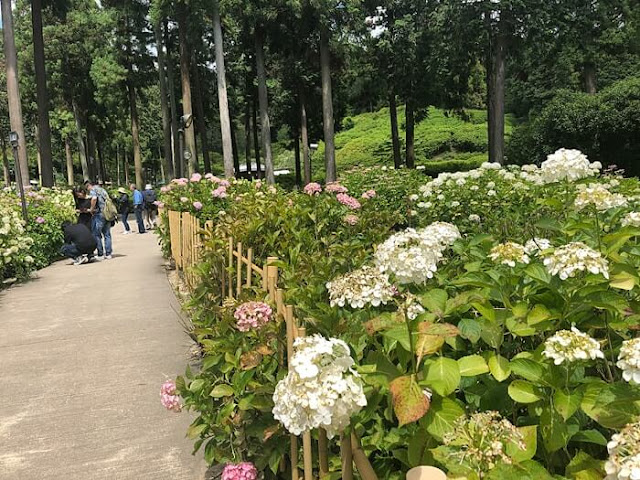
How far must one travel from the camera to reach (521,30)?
22.3 metres

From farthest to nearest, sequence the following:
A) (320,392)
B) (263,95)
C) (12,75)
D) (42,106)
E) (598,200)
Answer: (263,95)
(42,106)
(12,75)
(598,200)
(320,392)

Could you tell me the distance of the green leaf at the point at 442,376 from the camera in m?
1.52

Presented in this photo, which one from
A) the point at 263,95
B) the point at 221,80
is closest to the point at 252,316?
the point at 221,80

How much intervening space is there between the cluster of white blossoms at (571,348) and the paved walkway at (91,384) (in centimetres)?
245

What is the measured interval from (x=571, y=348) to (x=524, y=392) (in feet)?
0.75

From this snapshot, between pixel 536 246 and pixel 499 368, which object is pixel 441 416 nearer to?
pixel 499 368

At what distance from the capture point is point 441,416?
59.3 inches

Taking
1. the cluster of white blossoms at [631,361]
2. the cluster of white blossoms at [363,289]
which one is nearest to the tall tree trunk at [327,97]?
the cluster of white blossoms at [363,289]

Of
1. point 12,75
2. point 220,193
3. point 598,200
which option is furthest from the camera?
point 12,75

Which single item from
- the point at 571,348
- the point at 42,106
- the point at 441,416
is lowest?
the point at 441,416

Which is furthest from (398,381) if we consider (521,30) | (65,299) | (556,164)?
(521,30)

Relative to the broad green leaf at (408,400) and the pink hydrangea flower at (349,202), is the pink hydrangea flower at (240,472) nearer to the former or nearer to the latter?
the broad green leaf at (408,400)

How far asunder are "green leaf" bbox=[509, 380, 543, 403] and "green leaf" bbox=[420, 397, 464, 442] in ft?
0.51

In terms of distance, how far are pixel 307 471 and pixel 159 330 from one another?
4517mm
